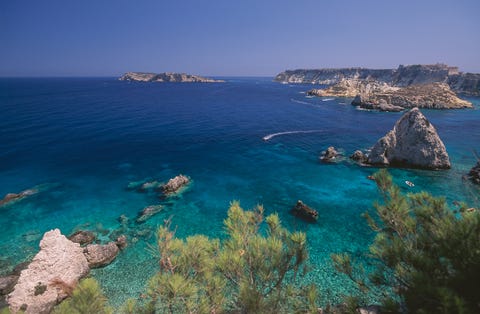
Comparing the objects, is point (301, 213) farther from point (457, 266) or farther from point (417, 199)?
point (457, 266)

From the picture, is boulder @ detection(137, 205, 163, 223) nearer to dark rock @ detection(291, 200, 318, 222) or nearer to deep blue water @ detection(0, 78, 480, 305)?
deep blue water @ detection(0, 78, 480, 305)

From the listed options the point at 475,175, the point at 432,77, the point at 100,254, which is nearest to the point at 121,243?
the point at 100,254

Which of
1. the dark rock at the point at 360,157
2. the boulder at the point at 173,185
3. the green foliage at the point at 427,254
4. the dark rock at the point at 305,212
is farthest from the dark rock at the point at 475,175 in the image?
the boulder at the point at 173,185

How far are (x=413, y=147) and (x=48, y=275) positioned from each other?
41023 millimetres

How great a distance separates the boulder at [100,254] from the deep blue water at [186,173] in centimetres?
65

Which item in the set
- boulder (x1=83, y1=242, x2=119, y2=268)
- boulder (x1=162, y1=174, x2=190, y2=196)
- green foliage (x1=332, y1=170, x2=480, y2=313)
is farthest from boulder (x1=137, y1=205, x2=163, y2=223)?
green foliage (x1=332, y1=170, x2=480, y2=313)

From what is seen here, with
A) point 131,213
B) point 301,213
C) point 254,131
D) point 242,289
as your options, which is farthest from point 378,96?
point 242,289

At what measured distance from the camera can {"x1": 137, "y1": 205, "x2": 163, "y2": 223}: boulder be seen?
893 inches

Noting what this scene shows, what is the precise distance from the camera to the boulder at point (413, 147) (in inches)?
1272

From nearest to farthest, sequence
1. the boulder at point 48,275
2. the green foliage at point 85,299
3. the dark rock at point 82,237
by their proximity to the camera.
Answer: the green foliage at point 85,299 → the boulder at point 48,275 → the dark rock at point 82,237

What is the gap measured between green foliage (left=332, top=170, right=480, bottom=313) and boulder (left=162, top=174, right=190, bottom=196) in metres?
21.8

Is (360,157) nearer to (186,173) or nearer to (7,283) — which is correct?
(186,173)

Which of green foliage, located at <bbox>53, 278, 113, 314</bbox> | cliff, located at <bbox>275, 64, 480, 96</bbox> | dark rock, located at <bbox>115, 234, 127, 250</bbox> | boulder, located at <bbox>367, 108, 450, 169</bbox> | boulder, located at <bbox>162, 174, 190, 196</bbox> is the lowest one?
dark rock, located at <bbox>115, 234, 127, 250</bbox>

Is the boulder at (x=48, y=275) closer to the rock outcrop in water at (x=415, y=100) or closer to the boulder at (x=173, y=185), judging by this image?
the boulder at (x=173, y=185)
